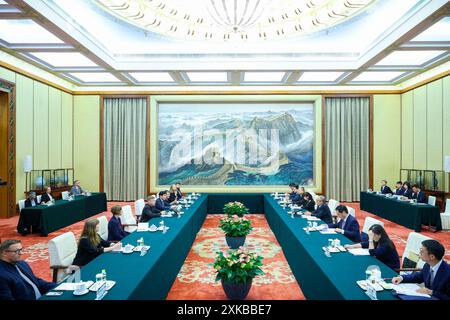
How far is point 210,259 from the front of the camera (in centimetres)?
584

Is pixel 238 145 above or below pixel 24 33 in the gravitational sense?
below

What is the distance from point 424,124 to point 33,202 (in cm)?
1226

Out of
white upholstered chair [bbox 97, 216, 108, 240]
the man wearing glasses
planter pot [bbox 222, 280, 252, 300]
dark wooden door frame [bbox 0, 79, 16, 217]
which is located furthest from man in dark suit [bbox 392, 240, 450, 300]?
dark wooden door frame [bbox 0, 79, 16, 217]

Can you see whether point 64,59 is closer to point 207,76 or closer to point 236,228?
point 207,76

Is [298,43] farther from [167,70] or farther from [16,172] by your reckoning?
[16,172]

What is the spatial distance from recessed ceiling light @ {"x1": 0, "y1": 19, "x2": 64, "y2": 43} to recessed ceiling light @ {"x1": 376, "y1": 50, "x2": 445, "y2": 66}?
8.98 m

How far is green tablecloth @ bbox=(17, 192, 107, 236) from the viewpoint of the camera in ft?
23.9

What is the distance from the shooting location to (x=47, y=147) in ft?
35.9

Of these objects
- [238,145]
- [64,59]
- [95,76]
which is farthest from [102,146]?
[238,145]

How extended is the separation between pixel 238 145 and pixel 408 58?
639 cm

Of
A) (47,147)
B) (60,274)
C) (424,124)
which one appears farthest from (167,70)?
(424,124)

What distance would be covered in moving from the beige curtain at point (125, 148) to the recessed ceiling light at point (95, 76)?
46.6 inches

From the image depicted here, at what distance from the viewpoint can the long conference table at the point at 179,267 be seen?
272cm

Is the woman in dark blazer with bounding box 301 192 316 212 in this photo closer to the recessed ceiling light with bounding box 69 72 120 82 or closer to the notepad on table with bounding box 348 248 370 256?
the notepad on table with bounding box 348 248 370 256
